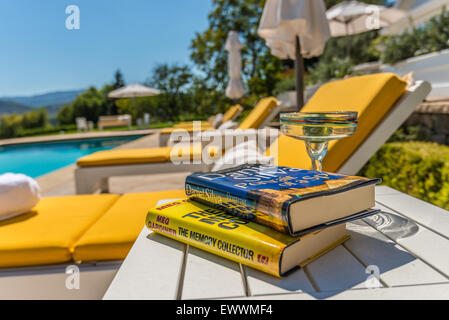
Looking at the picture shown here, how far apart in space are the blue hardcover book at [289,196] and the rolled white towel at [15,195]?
1.17 metres

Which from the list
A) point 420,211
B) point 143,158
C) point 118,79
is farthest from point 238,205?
point 118,79

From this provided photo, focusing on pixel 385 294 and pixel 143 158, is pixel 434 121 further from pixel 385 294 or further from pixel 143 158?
pixel 385 294

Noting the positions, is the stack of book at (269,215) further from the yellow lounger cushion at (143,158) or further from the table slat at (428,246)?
the yellow lounger cushion at (143,158)

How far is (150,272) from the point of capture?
555 millimetres

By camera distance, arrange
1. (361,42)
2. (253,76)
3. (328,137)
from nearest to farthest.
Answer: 1. (328,137)
2. (361,42)
3. (253,76)

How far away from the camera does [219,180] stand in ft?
2.31

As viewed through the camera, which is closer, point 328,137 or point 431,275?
point 431,275

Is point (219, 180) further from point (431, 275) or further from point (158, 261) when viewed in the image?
point (431, 275)

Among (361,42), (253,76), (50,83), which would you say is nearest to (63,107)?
(253,76)

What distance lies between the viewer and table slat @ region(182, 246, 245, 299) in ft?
1.58

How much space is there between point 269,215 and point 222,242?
0.10 metres

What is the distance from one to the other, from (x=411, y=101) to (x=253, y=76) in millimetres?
15538

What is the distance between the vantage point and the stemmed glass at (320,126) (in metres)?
0.82

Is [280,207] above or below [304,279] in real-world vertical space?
above
